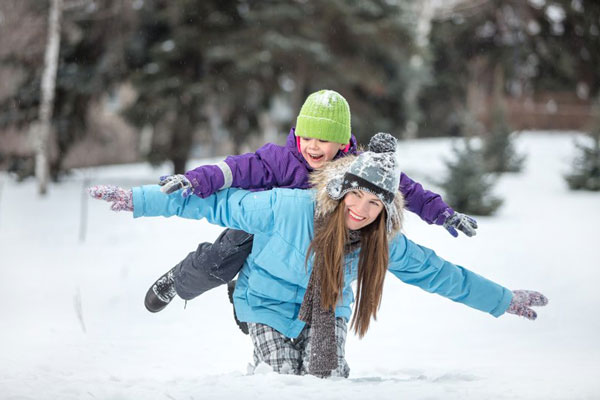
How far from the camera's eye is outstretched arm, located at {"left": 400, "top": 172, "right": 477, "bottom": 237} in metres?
3.37

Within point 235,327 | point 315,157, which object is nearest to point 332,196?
point 315,157

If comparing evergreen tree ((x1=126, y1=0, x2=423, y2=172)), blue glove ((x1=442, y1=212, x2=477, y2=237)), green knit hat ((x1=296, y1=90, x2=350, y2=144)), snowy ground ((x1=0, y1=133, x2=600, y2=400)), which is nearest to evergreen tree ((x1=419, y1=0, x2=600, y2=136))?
evergreen tree ((x1=126, y1=0, x2=423, y2=172))

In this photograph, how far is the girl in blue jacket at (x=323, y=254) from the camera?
2912 millimetres

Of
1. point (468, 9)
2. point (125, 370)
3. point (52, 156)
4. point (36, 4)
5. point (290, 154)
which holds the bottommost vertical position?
point (125, 370)

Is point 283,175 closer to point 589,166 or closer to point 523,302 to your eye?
point 523,302

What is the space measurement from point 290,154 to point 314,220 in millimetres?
724

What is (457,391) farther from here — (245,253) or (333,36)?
(333,36)

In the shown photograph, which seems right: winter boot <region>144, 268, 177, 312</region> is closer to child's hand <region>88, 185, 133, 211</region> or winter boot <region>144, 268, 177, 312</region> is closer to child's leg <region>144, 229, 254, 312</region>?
child's leg <region>144, 229, 254, 312</region>

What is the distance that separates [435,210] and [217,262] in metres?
1.23

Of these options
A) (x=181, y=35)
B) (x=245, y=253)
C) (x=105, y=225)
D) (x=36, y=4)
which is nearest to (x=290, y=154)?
(x=245, y=253)

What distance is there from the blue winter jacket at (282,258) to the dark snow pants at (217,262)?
0.14 metres

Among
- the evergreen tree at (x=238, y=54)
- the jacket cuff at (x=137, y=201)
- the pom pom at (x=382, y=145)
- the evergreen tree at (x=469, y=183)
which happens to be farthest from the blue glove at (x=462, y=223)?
the evergreen tree at (x=238, y=54)

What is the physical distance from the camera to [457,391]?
2.90 m

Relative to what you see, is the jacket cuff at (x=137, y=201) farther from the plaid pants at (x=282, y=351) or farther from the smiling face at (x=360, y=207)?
the smiling face at (x=360, y=207)
